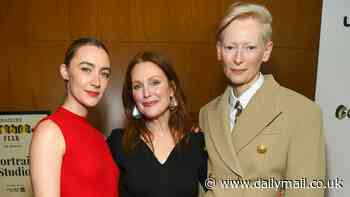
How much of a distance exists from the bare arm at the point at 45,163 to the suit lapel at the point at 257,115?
68cm

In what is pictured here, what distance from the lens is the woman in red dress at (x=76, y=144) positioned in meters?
1.19

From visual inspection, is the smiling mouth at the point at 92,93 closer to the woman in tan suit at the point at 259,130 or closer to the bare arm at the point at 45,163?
the bare arm at the point at 45,163

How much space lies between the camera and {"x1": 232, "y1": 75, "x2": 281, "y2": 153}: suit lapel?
4.51 ft

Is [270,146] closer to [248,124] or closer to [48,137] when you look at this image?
[248,124]

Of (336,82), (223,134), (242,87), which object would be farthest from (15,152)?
(336,82)

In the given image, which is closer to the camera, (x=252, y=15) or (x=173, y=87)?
(x=252, y=15)

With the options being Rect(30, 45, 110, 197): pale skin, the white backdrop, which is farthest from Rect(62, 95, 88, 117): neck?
the white backdrop

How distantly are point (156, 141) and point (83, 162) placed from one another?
41cm

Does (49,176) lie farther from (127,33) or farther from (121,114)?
(127,33)

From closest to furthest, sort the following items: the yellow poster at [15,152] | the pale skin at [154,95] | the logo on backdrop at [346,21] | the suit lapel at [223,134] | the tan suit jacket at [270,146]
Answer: the tan suit jacket at [270,146] < the suit lapel at [223,134] < the pale skin at [154,95] < the logo on backdrop at [346,21] < the yellow poster at [15,152]

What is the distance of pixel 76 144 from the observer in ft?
4.27

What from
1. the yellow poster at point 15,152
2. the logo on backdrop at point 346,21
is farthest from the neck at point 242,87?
the yellow poster at point 15,152

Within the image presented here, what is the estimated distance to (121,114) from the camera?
2.21 m

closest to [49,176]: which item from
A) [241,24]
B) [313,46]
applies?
[241,24]
